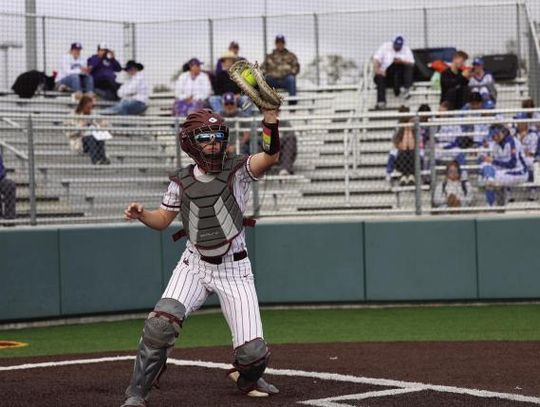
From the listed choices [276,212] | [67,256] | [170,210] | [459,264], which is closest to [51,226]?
[67,256]

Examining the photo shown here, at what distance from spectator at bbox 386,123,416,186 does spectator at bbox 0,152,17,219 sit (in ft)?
15.9

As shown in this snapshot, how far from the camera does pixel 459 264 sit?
571 inches

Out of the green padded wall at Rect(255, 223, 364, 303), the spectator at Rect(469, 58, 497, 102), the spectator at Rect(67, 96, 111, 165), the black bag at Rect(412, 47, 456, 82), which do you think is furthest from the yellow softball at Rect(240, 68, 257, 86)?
the black bag at Rect(412, 47, 456, 82)

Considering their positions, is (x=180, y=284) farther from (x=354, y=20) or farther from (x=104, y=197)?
(x=354, y=20)

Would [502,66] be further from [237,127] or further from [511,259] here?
[237,127]

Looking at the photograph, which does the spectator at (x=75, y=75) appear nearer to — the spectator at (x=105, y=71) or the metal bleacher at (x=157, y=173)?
the spectator at (x=105, y=71)

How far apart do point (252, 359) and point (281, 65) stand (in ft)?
41.1

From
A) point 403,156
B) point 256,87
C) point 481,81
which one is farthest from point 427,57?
point 256,87

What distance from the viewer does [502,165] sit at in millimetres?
14383

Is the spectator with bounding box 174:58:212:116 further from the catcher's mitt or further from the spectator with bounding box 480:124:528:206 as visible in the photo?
the catcher's mitt

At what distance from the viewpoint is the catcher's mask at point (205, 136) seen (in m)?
7.57

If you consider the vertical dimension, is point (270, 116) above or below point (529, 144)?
below

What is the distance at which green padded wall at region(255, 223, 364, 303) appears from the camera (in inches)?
577

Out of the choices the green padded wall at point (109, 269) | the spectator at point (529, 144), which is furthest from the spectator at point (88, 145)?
the spectator at point (529, 144)
